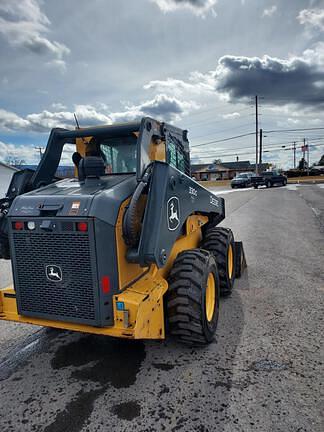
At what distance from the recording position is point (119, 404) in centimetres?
264

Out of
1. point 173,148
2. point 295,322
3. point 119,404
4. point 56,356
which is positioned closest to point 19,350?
point 56,356

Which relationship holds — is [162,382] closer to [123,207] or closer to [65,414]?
[65,414]

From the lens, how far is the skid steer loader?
279 cm

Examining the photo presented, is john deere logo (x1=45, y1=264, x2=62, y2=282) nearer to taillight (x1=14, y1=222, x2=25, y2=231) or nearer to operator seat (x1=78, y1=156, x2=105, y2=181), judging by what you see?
taillight (x1=14, y1=222, x2=25, y2=231)

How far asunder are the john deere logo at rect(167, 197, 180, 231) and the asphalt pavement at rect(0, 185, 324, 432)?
1307 mm

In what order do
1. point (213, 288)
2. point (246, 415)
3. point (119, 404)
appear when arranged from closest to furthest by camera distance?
point (246, 415), point (119, 404), point (213, 288)

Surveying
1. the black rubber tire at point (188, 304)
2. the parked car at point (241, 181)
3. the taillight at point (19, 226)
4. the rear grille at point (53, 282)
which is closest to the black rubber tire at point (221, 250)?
the black rubber tire at point (188, 304)

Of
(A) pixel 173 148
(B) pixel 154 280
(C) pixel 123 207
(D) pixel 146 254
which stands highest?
(A) pixel 173 148

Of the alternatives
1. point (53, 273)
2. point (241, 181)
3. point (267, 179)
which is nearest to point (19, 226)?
point (53, 273)

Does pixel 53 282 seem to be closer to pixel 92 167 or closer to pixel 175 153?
pixel 92 167

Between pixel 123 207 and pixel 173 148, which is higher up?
pixel 173 148

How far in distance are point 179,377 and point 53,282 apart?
1.42 metres

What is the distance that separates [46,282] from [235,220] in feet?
31.9

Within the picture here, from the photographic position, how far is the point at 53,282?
9.78ft
